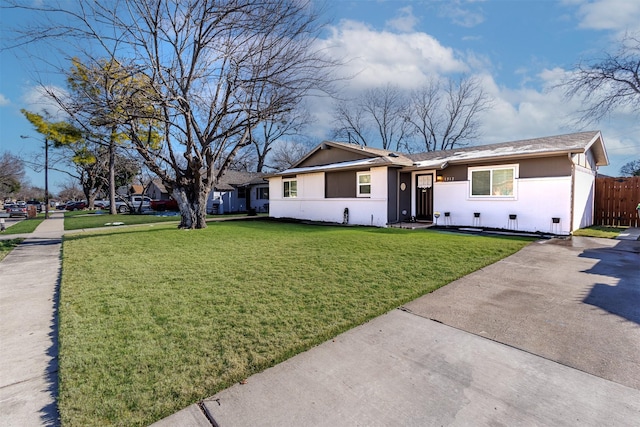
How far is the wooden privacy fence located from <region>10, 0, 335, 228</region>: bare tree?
478 inches

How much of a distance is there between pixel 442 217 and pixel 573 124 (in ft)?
33.1

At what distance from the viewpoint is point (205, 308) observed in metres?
3.77

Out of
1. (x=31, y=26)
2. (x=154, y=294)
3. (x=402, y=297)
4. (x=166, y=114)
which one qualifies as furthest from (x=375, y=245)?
(x=31, y=26)

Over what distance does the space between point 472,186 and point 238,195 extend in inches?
847

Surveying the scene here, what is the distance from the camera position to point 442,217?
40.1ft

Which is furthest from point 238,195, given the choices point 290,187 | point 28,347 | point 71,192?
point 71,192

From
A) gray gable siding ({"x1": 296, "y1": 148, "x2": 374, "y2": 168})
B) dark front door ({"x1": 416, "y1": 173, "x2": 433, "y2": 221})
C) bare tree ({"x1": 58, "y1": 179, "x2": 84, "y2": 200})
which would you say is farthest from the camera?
A: bare tree ({"x1": 58, "y1": 179, "x2": 84, "y2": 200})

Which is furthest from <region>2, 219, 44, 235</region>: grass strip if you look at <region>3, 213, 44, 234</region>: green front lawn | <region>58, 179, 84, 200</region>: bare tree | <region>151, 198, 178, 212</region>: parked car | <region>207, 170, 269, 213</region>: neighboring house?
<region>58, 179, 84, 200</region>: bare tree

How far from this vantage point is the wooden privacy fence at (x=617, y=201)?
11.7 m

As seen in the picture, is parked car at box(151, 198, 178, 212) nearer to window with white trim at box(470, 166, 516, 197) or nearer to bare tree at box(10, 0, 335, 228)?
bare tree at box(10, 0, 335, 228)

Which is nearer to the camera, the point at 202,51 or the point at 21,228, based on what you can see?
the point at 202,51

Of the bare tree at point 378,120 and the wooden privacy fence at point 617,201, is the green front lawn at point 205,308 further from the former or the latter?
the bare tree at point 378,120

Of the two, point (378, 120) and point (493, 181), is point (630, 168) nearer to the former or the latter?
point (378, 120)

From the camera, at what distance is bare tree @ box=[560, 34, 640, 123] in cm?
1532
